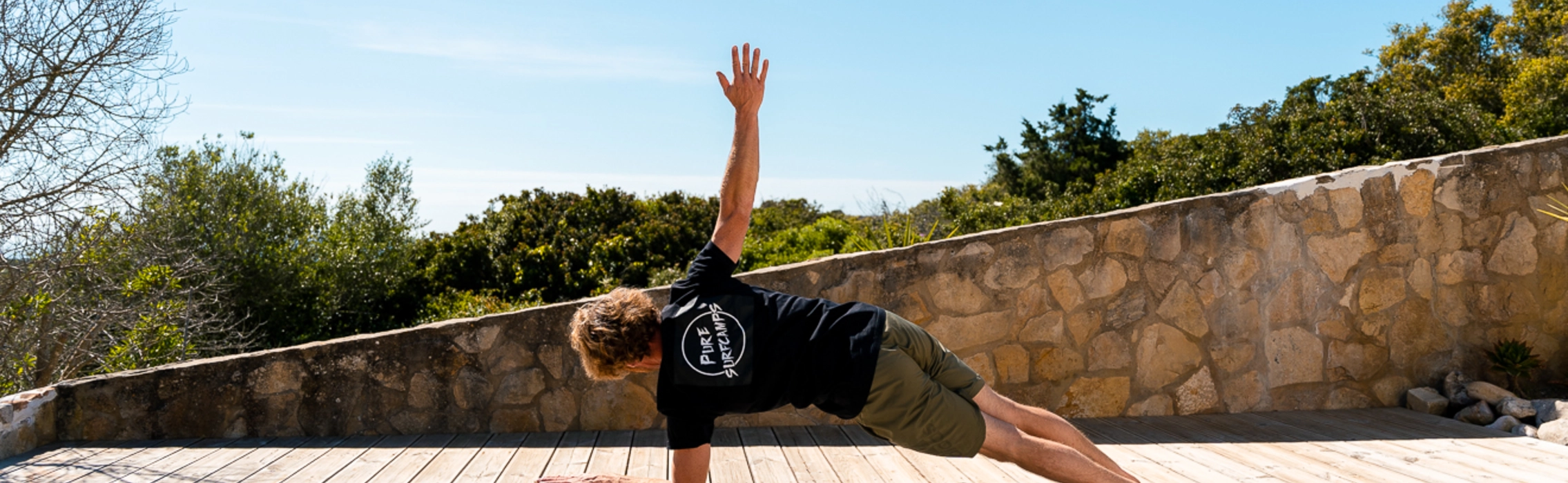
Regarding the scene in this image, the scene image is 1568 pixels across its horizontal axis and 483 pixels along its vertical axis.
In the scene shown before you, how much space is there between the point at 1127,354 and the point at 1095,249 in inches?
21.7

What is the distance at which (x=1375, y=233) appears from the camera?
5020mm

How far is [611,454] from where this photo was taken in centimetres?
416

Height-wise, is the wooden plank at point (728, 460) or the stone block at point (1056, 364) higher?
the stone block at point (1056, 364)

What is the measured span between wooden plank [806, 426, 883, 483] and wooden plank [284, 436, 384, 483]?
197cm

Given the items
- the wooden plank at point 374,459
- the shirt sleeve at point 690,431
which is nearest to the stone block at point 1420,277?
the shirt sleeve at point 690,431

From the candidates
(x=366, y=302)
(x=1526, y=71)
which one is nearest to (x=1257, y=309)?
(x=366, y=302)

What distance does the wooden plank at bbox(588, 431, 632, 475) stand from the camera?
12.7 ft

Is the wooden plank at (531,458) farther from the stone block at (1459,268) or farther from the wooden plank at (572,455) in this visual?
the stone block at (1459,268)

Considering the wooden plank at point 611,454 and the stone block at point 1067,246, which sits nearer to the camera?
the wooden plank at point 611,454

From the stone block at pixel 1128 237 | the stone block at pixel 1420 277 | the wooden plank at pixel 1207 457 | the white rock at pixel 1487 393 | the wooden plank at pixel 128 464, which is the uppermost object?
the stone block at pixel 1128 237

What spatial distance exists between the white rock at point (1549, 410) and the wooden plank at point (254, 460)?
5518 millimetres

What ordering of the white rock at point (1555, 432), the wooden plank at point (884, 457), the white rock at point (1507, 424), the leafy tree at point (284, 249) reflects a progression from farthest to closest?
the leafy tree at point (284, 249)
the white rock at point (1507, 424)
the white rock at point (1555, 432)
the wooden plank at point (884, 457)

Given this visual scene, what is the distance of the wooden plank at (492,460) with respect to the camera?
382cm

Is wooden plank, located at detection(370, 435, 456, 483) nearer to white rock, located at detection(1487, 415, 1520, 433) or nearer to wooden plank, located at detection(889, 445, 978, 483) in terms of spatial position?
wooden plank, located at detection(889, 445, 978, 483)
